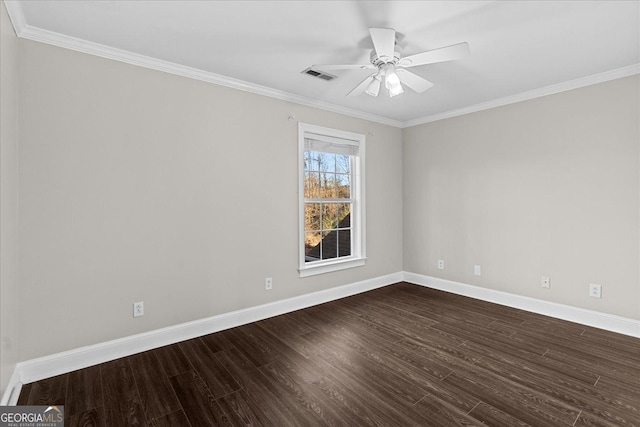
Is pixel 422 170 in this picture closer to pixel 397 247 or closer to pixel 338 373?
pixel 397 247

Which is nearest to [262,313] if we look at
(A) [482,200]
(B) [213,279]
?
(B) [213,279]

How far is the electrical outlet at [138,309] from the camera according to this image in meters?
2.65

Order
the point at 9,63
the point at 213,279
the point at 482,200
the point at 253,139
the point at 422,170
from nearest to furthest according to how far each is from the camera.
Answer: the point at 9,63, the point at 213,279, the point at 253,139, the point at 482,200, the point at 422,170

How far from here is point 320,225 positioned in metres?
4.12

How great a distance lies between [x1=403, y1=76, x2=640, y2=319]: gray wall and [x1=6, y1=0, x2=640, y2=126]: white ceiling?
1.43ft

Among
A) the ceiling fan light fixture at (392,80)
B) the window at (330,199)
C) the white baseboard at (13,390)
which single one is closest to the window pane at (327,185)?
the window at (330,199)

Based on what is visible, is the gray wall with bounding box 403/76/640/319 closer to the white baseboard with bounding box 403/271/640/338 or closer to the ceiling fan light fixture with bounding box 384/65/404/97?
the white baseboard with bounding box 403/271/640/338

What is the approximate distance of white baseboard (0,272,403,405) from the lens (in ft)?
7.19

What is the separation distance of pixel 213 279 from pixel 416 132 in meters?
3.66

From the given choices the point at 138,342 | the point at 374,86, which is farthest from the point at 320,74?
the point at 138,342

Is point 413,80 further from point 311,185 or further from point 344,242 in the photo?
point 344,242

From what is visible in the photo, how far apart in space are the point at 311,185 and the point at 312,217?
1.37 ft

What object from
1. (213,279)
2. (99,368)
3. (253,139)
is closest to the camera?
(99,368)

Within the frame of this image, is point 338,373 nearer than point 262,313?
Yes
